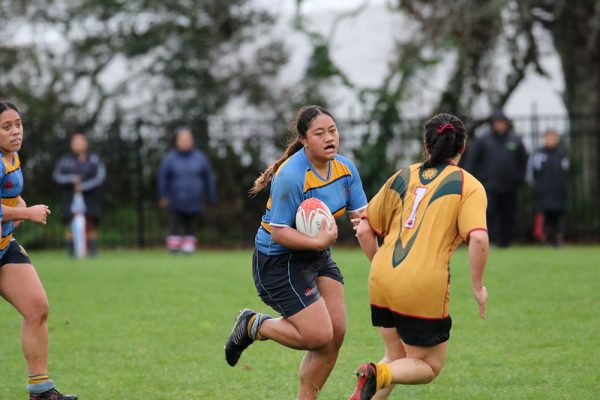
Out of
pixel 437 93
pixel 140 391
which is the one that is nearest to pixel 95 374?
pixel 140 391

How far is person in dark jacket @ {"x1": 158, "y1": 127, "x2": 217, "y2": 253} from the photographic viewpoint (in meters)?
17.2

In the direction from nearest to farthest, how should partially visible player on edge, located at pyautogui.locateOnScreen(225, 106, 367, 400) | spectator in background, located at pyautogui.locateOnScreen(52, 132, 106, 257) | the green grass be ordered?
partially visible player on edge, located at pyautogui.locateOnScreen(225, 106, 367, 400)
the green grass
spectator in background, located at pyautogui.locateOnScreen(52, 132, 106, 257)

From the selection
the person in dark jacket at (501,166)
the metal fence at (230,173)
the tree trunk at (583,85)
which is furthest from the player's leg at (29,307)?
the tree trunk at (583,85)

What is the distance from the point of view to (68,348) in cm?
851

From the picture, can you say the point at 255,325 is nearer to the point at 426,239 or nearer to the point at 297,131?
the point at 297,131

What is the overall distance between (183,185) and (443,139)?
1193cm

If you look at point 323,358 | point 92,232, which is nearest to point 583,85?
point 92,232

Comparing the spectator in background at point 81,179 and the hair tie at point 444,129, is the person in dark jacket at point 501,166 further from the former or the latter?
the hair tie at point 444,129

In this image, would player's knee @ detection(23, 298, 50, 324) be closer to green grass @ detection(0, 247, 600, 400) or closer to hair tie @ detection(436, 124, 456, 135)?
green grass @ detection(0, 247, 600, 400)

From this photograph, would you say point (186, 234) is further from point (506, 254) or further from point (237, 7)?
point (237, 7)

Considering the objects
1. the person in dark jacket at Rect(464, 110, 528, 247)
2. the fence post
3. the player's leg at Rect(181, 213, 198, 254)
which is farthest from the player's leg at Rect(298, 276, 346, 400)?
the fence post

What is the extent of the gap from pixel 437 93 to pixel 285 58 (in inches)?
146

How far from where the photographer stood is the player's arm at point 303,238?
220 inches

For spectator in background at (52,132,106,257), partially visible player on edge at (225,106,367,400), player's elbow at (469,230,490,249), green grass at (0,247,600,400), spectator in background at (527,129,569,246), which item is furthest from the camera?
spectator in background at (527,129,569,246)
